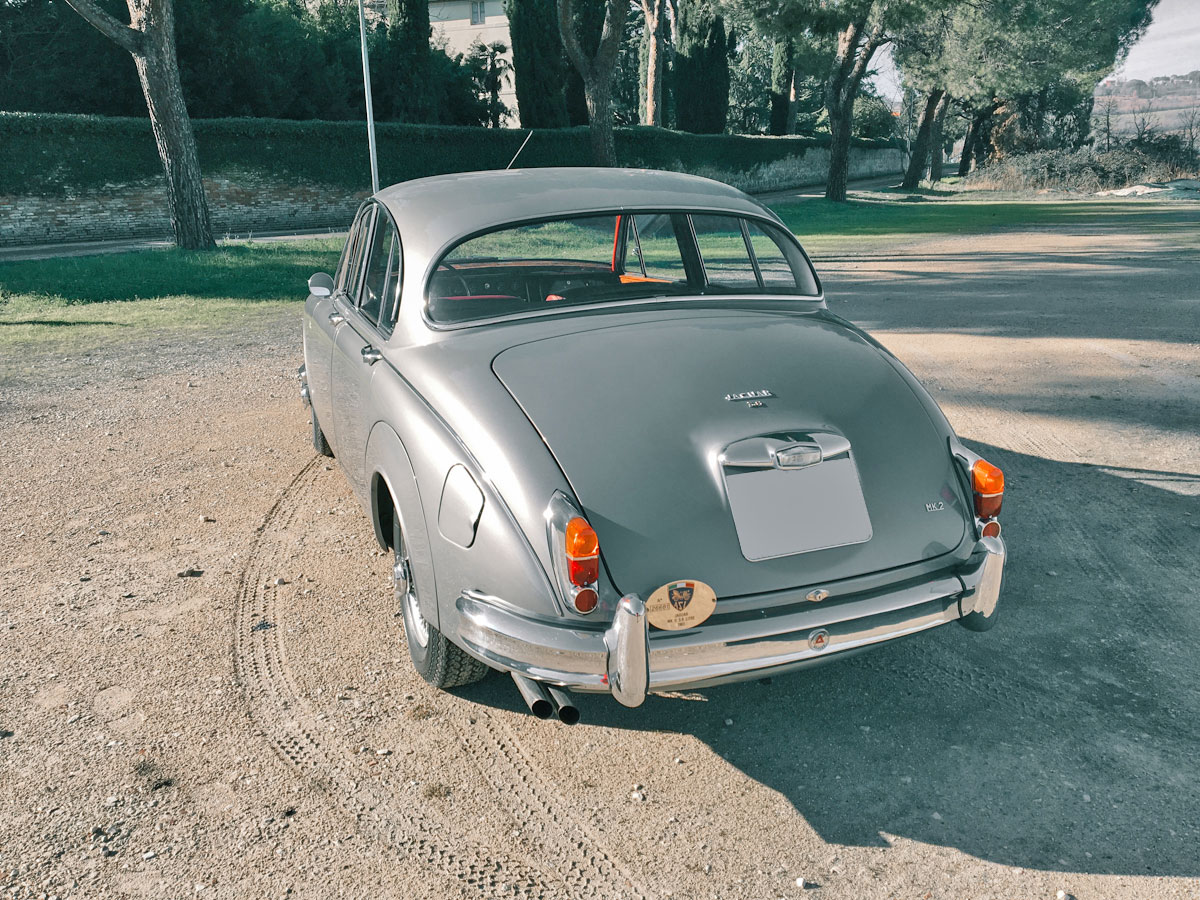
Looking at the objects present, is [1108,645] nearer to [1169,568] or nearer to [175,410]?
[1169,568]

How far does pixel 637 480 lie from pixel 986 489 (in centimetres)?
121

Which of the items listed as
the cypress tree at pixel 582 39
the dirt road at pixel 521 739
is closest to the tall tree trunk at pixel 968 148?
the cypress tree at pixel 582 39

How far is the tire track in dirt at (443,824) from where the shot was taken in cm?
256

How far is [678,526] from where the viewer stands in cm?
275

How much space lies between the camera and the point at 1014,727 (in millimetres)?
3209

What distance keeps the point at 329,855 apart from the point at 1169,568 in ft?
12.6

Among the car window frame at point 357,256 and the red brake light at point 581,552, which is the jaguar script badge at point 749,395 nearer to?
the red brake light at point 581,552

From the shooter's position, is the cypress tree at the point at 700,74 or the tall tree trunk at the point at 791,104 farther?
the tall tree trunk at the point at 791,104

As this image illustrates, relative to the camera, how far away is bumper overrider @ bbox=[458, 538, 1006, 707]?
2.61m

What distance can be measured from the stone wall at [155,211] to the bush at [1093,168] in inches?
1180

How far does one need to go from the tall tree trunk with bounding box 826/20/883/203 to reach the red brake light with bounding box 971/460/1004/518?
104 ft

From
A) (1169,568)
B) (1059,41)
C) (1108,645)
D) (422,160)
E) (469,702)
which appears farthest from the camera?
(1059,41)

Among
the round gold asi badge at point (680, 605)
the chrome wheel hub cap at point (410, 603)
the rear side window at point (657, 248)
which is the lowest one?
the chrome wheel hub cap at point (410, 603)

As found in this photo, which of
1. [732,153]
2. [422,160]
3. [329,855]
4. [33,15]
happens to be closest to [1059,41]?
[732,153]
